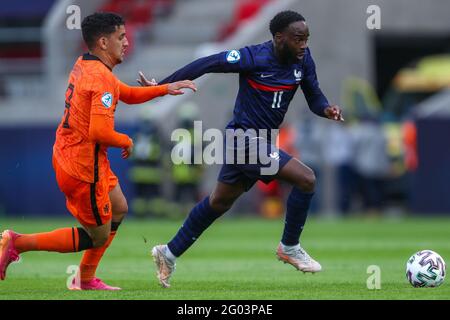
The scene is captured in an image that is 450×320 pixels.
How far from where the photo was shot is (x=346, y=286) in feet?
31.9

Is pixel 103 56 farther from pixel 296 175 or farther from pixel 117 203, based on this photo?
pixel 296 175

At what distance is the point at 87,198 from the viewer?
9047mm

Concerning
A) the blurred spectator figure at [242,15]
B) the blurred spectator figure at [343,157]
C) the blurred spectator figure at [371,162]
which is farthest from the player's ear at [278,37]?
the blurred spectator figure at [242,15]

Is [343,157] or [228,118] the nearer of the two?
[343,157]

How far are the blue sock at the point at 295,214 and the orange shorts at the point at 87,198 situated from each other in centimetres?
161

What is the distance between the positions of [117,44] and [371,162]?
14962 mm

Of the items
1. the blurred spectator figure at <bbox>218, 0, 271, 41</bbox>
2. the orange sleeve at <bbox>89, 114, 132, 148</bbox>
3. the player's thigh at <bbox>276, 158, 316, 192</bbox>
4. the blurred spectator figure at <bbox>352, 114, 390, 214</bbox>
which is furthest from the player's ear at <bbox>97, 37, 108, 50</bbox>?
the blurred spectator figure at <bbox>218, 0, 271, 41</bbox>

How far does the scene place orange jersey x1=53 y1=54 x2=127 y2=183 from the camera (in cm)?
894

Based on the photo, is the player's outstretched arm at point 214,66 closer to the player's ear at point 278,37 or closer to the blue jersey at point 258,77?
the blue jersey at point 258,77

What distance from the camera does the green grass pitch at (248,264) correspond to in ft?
30.1

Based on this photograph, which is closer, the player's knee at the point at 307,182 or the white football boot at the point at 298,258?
the player's knee at the point at 307,182

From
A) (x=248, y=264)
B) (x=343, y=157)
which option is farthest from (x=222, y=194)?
(x=343, y=157)

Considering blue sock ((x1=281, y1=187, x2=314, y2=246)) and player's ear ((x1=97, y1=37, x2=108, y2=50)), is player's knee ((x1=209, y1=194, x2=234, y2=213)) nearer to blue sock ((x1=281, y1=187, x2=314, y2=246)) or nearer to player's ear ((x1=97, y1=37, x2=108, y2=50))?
blue sock ((x1=281, y1=187, x2=314, y2=246))
